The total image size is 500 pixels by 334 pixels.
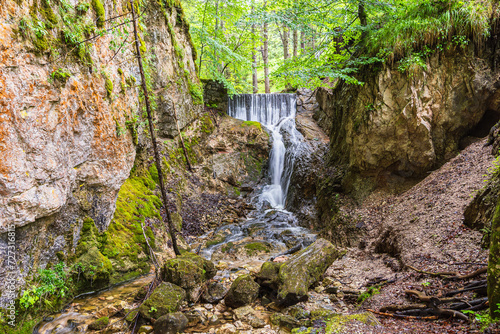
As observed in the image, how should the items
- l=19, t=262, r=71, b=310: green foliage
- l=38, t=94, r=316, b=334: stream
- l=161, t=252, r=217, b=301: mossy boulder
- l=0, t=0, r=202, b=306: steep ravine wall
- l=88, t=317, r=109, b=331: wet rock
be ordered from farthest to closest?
l=161, t=252, r=217, b=301: mossy boulder, l=38, t=94, r=316, b=334: stream, l=88, t=317, r=109, b=331: wet rock, l=19, t=262, r=71, b=310: green foliage, l=0, t=0, r=202, b=306: steep ravine wall

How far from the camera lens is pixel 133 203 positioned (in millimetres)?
6902

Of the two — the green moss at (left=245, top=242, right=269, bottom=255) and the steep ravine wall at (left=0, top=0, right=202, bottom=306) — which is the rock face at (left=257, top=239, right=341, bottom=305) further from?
the steep ravine wall at (left=0, top=0, right=202, bottom=306)

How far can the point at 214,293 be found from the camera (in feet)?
16.4

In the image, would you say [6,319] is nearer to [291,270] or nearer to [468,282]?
[291,270]

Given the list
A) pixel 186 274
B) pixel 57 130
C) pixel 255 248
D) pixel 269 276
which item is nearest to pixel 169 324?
pixel 186 274

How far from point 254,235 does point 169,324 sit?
495 cm

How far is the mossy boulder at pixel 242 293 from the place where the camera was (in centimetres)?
462

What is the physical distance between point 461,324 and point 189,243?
6.78m

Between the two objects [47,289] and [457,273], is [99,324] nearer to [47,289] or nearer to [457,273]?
[47,289]

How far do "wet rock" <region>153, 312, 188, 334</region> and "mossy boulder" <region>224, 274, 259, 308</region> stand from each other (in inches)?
37.7

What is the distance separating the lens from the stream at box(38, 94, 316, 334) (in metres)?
4.34

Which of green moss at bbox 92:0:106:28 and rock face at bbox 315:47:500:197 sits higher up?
green moss at bbox 92:0:106:28

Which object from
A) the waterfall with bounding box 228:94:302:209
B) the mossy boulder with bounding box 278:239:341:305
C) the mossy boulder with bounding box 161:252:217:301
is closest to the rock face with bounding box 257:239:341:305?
the mossy boulder with bounding box 278:239:341:305

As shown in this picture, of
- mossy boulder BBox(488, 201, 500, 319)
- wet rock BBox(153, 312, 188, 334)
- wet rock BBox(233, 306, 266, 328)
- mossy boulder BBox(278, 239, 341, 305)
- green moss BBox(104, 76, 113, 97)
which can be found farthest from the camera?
green moss BBox(104, 76, 113, 97)
